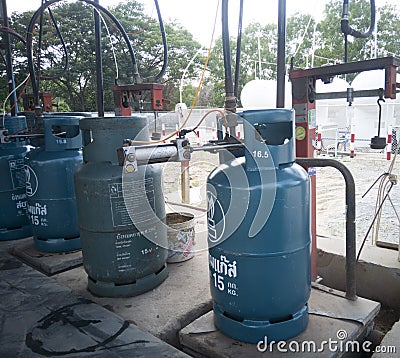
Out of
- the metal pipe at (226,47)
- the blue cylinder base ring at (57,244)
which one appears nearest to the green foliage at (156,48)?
the blue cylinder base ring at (57,244)

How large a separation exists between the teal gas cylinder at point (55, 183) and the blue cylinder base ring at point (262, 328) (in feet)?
4.86

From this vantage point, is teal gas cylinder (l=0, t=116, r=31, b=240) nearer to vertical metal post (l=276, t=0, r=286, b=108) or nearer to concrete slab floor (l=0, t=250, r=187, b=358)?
concrete slab floor (l=0, t=250, r=187, b=358)

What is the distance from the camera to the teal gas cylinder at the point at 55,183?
8.43 feet

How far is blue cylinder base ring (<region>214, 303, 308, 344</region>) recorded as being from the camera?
1575 millimetres

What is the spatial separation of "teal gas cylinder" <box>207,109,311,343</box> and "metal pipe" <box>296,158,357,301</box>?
250mm

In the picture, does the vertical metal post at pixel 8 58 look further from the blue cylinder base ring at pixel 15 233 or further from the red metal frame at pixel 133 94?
the red metal frame at pixel 133 94

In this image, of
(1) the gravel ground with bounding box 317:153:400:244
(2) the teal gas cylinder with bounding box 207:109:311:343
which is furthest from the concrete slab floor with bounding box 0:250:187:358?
(1) the gravel ground with bounding box 317:153:400:244

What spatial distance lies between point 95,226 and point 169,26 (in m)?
15.0

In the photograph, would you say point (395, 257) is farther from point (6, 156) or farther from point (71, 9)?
point (71, 9)

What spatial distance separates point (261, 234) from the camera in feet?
4.89

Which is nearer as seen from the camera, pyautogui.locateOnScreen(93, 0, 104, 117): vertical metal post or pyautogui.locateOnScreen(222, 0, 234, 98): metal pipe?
pyautogui.locateOnScreen(222, 0, 234, 98): metal pipe

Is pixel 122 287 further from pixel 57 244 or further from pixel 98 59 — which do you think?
pixel 98 59

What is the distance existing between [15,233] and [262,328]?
7.64ft

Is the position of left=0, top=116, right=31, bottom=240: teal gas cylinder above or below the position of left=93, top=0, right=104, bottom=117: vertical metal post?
below
